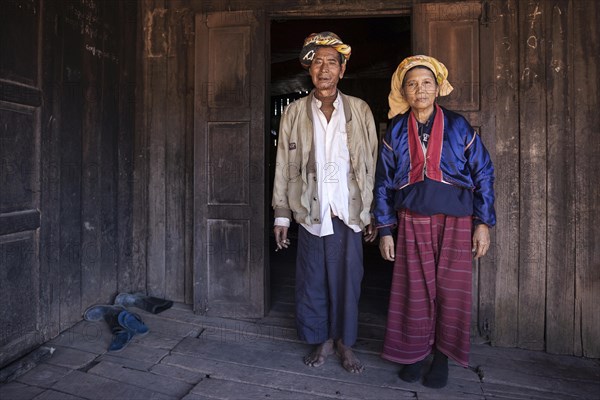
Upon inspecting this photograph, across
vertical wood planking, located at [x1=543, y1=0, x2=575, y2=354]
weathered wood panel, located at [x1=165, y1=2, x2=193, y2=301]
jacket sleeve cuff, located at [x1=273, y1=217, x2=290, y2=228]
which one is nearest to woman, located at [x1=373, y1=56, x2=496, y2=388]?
jacket sleeve cuff, located at [x1=273, y1=217, x2=290, y2=228]

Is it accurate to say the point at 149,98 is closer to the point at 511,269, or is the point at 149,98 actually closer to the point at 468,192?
the point at 468,192

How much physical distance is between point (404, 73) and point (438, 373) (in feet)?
6.03

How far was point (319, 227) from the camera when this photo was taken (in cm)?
271

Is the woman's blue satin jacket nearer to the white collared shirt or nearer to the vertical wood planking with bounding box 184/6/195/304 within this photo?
the white collared shirt

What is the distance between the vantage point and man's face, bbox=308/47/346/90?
8.87 ft

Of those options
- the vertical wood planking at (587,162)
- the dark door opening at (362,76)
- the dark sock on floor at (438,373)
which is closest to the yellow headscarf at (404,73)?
the vertical wood planking at (587,162)

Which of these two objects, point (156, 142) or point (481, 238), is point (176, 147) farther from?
point (481, 238)

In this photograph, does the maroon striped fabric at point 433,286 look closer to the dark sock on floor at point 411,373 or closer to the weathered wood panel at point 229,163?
the dark sock on floor at point 411,373

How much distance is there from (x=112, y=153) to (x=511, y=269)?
3.35 meters

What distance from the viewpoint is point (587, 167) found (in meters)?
2.98

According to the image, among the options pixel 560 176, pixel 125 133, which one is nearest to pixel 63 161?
pixel 125 133

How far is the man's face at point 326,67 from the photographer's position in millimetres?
2705

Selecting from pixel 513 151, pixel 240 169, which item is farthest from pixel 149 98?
pixel 513 151

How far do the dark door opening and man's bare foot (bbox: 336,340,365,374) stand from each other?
53 centimetres
